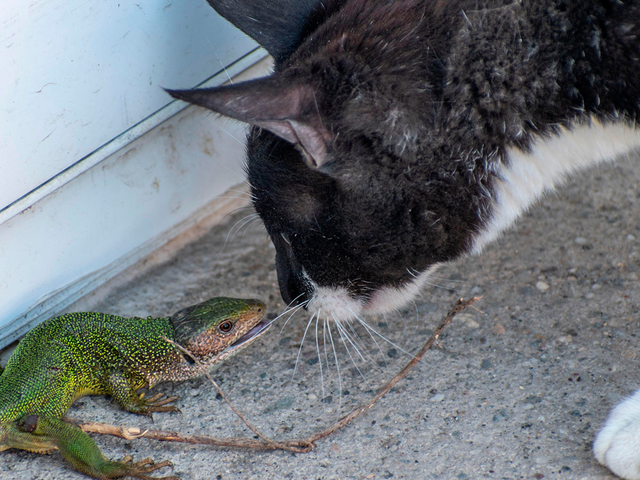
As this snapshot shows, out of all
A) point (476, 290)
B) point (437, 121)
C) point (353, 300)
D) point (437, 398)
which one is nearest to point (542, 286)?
point (476, 290)

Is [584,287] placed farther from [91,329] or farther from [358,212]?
[91,329]

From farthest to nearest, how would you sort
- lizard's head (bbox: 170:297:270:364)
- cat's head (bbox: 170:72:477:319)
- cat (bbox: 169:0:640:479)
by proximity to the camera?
1. lizard's head (bbox: 170:297:270:364)
2. cat (bbox: 169:0:640:479)
3. cat's head (bbox: 170:72:477:319)

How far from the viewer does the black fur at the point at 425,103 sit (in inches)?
79.0

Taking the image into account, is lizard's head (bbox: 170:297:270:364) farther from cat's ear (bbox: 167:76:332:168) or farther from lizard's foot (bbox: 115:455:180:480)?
cat's ear (bbox: 167:76:332:168)

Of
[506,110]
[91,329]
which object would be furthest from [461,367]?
[91,329]

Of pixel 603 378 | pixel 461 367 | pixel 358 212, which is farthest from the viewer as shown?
pixel 461 367

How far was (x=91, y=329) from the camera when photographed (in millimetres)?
2678

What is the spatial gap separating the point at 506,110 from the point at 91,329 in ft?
6.08

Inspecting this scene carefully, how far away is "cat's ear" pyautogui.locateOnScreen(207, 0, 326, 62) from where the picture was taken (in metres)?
2.41

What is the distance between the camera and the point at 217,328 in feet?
8.98

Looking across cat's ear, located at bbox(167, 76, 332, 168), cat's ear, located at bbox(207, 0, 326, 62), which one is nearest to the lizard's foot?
cat's ear, located at bbox(167, 76, 332, 168)

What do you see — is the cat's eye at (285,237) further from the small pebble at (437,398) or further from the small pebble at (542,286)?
the small pebble at (542,286)

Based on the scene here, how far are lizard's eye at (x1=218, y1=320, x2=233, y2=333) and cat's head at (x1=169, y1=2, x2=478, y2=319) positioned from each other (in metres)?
0.36

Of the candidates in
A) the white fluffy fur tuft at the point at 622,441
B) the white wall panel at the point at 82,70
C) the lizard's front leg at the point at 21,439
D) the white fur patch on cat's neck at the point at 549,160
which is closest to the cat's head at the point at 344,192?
the white fur patch on cat's neck at the point at 549,160
